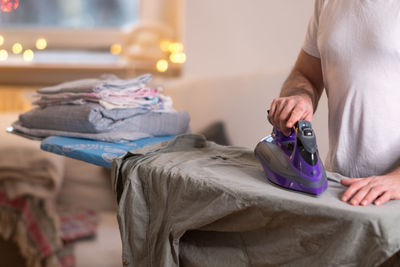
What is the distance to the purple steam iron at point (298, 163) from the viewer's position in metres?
0.74

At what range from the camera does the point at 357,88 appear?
0.94 metres

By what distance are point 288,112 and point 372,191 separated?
197 mm

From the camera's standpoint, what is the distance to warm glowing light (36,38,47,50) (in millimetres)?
2982

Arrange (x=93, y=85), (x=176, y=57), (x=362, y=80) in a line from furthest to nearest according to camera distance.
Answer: (x=176, y=57), (x=93, y=85), (x=362, y=80)

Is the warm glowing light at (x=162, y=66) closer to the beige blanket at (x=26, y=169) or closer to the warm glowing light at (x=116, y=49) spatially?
the warm glowing light at (x=116, y=49)

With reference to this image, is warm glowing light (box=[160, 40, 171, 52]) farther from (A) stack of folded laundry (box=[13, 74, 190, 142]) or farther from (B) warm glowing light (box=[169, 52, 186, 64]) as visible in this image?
(A) stack of folded laundry (box=[13, 74, 190, 142])

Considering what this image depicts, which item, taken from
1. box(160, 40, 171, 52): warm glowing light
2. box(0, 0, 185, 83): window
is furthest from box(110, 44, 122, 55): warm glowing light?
box(160, 40, 171, 52): warm glowing light

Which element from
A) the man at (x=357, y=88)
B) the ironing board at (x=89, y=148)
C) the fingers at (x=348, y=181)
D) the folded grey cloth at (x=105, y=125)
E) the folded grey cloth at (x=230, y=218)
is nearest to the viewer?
the folded grey cloth at (x=230, y=218)

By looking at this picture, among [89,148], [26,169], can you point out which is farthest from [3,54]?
[89,148]

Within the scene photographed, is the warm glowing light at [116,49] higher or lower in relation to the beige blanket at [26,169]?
higher

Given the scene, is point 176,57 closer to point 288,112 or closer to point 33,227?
point 33,227

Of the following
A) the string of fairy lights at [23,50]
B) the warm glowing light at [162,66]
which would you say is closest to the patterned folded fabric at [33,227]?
the warm glowing light at [162,66]

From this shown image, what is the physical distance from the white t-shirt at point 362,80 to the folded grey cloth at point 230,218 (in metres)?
0.18

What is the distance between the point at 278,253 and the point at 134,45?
213 centimetres
